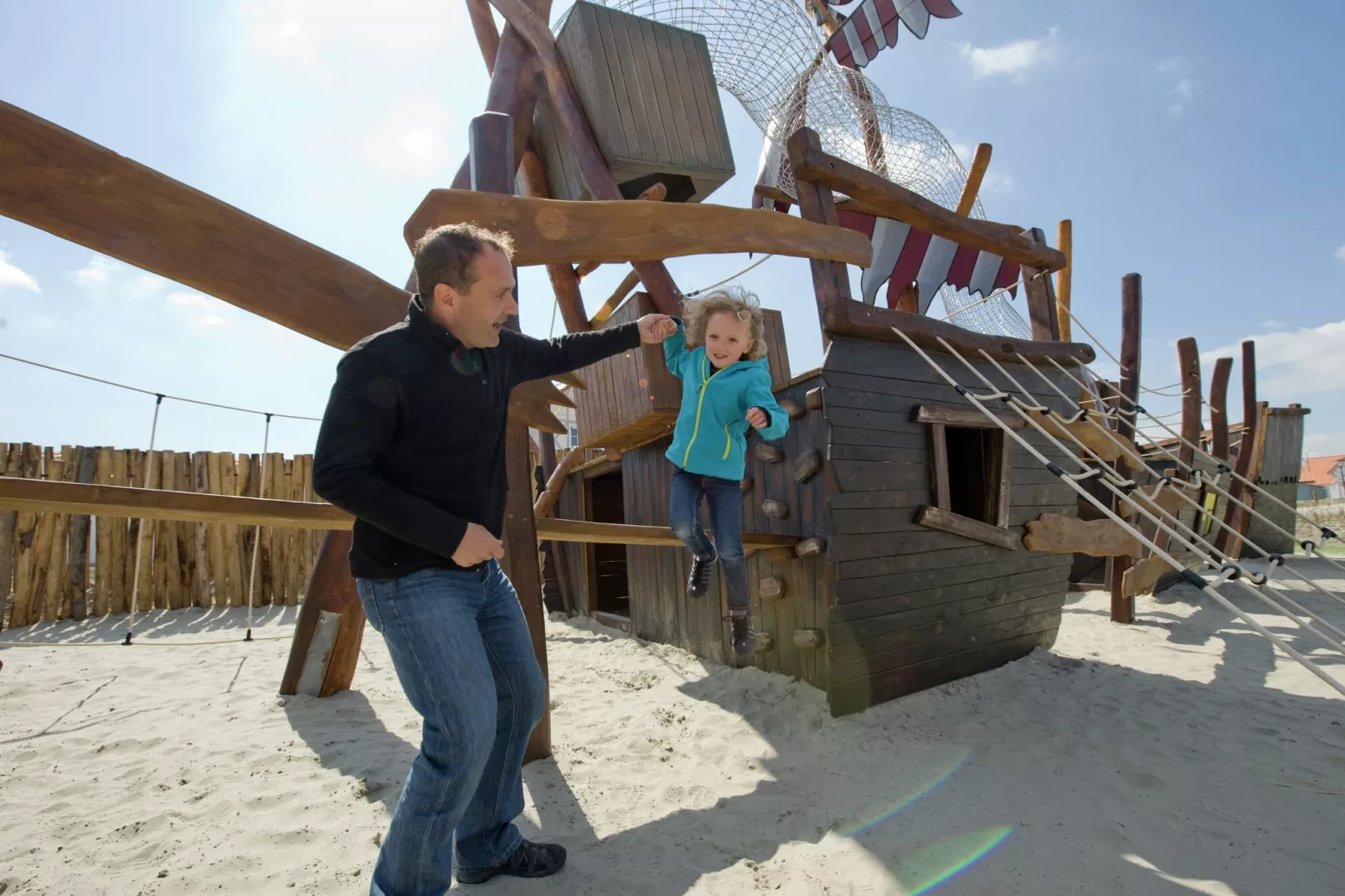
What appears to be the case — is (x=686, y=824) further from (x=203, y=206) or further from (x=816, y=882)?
(x=203, y=206)

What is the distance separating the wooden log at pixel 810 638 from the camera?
12.6ft

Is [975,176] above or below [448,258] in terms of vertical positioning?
above

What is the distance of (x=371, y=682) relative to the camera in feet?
14.6

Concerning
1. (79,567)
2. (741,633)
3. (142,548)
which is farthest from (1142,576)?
(79,567)

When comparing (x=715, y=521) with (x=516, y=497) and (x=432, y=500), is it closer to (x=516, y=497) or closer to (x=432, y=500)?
(x=516, y=497)

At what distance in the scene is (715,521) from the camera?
338 centimetres

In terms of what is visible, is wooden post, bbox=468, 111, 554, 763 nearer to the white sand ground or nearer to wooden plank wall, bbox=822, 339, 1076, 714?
the white sand ground

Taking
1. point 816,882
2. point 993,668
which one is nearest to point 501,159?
point 816,882

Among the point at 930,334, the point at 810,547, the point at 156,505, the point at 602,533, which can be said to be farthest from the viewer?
the point at 930,334

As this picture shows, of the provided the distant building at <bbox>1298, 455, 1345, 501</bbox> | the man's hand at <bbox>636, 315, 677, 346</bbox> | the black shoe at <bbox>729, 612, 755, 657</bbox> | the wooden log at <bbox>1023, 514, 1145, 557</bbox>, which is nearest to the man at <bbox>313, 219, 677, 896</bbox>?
the man's hand at <bbox>636, 315, 677, 346</bbox>

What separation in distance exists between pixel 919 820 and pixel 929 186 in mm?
7237

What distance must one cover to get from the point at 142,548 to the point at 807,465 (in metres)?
8.30

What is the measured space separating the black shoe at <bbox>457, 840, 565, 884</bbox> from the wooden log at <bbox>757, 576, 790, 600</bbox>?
227cm

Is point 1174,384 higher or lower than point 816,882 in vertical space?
higher
